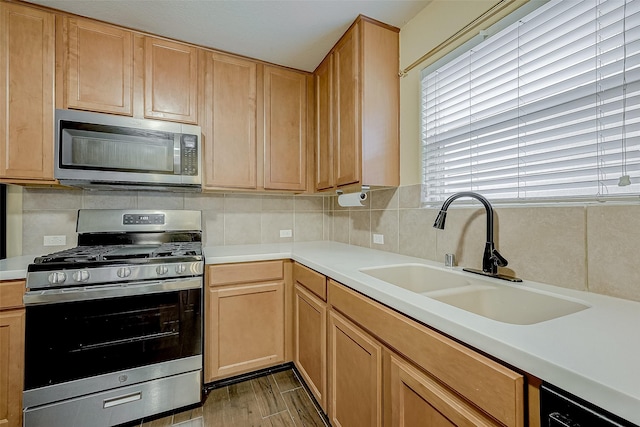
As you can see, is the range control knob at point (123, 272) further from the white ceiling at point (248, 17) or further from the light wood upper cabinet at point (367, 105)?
the white ceiling at point (248, 17)

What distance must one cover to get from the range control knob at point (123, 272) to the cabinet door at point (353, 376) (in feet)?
3.66

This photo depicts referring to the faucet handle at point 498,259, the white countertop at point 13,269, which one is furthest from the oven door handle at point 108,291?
the faucet handle at point 498,259

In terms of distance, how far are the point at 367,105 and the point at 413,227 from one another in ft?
2.68

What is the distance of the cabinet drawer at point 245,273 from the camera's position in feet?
5.75

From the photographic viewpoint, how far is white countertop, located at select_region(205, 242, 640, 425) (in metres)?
0.45

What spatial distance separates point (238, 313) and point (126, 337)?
61 centimetres

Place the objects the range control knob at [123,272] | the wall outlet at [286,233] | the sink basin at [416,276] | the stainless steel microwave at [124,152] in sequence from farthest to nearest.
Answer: the wall outlet at [286,233] < the stainless steel microwave at [124,152] < the range control knob at [123,272] < the sink basin at [416,276]

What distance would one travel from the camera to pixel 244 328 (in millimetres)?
1833

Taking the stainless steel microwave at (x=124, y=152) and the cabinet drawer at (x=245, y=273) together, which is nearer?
the stainless steel microwave at (x=124, y=152)

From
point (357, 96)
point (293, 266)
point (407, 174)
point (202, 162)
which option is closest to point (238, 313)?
point (293, 266)

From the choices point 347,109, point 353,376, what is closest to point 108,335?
point 353,376

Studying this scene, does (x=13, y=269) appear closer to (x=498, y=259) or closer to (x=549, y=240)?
(x=498, y=259)

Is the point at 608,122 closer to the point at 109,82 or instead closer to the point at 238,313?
the point at 238,313

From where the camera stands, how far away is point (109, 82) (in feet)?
5.66
